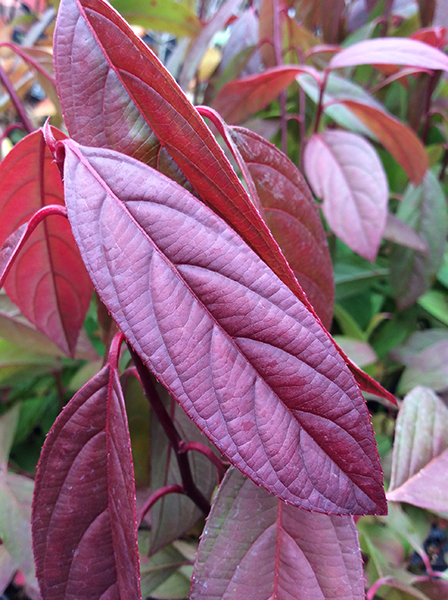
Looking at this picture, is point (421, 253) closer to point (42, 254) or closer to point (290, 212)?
point (290, 212)

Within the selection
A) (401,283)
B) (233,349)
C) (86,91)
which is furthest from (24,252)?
(401,283)

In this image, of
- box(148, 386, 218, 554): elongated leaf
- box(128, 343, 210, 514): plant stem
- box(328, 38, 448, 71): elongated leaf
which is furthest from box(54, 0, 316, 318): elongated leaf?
box(328, 38, 448, 71): elongated leaf

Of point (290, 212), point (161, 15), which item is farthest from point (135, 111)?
point (161, 15)

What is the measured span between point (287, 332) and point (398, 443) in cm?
38

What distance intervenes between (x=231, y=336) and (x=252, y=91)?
58 centimetres

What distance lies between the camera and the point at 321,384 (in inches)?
10.8

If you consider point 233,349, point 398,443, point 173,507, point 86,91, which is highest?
point 86,91

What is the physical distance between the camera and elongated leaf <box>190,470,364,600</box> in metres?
0.35

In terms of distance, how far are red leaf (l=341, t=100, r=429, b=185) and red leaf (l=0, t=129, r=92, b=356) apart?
49 cm

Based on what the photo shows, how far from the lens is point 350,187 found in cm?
69

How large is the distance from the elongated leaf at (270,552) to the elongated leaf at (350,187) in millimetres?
392

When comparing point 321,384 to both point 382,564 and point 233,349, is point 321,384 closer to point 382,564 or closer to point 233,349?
point 233,349

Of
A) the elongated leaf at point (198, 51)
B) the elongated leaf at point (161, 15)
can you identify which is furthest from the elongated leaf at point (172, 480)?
the elongated leaf at point (161, 15)

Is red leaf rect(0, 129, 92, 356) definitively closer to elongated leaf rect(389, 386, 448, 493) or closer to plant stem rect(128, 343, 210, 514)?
plant stem rect(128, 343, 210, 514)
